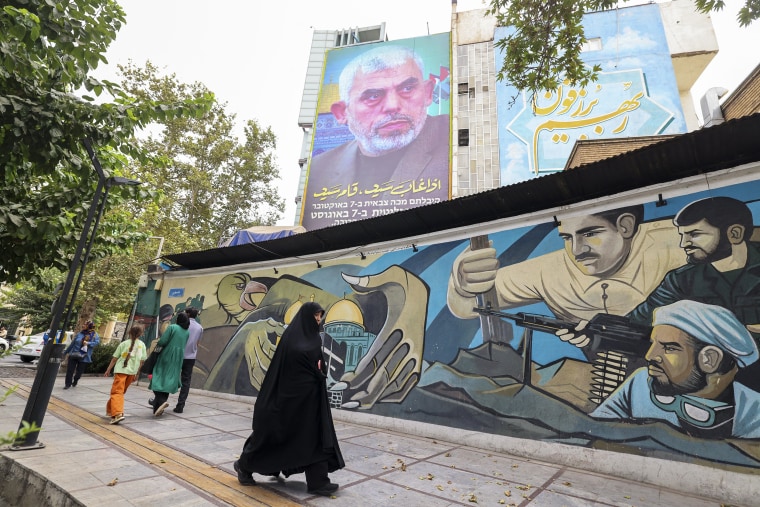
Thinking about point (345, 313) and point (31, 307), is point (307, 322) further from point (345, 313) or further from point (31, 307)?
point (31, 307)

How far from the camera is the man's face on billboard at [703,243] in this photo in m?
4.21

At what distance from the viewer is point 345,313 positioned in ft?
24.3

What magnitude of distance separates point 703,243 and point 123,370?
26.9ft

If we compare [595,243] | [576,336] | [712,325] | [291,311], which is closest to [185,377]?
[291,311]

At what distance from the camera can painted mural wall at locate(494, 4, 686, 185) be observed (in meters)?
16.9

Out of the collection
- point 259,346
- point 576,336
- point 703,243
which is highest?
point 703,243

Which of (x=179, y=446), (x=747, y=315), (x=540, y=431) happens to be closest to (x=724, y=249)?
(x=747, y=315)

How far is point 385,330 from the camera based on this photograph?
6742 millimetres

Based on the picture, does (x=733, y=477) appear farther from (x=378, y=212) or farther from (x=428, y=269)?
(x=378, y=212)

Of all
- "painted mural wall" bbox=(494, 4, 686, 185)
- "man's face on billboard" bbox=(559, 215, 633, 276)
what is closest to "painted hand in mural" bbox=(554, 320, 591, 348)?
"man's face on billboard" bbox=(559, 215, 633, 276)

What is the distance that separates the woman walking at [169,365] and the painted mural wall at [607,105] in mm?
15945

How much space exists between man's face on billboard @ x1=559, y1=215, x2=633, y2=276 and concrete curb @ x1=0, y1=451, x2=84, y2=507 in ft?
19.1

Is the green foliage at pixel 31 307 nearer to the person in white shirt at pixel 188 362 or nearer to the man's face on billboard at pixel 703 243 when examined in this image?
the person in white shirt at pixel 188 362

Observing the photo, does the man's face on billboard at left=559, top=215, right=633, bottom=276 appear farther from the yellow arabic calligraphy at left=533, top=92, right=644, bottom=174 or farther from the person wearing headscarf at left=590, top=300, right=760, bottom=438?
the yellow arabic calligraphy at left=533, top=92, right=644, bottom=174
